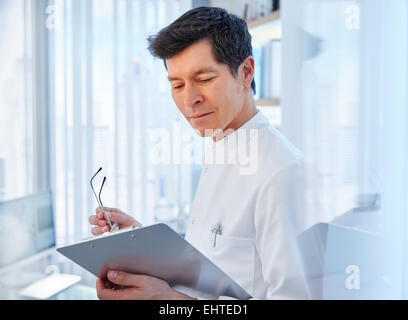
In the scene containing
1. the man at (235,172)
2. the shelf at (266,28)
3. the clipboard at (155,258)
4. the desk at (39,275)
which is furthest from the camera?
the desk at (39,275)

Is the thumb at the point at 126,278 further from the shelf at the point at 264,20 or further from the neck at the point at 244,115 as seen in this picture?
the shelf at the point at 264,20

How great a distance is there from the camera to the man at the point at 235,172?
2.44ft

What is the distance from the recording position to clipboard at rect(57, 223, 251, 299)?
2.10 ft

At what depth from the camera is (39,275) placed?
42.3 inches

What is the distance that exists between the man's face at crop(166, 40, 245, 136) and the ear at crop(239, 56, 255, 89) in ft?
0.05

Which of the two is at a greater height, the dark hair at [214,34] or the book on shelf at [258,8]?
the book on shelf at [258,8]

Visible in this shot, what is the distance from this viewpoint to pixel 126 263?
714 millimetres

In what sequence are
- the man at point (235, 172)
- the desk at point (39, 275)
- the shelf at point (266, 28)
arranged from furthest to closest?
the desk at point (39, 275), the shelf at point (266, 28), the man at point (235, 172)

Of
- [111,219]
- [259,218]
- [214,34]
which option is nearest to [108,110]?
[111,219]

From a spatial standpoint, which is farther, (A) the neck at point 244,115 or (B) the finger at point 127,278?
(A) the neck at point 244,115

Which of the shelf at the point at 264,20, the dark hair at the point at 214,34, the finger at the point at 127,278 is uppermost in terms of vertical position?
the shelf at the point at 264,20

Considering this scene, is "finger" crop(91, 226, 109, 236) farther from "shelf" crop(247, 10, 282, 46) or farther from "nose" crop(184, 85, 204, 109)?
"shelf" crop(247, 10, 282, 46)

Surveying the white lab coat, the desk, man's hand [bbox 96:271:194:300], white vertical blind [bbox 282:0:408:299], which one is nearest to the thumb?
man's hand [bbox 96:271:194:300]

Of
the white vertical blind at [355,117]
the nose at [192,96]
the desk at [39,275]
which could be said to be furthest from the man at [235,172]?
the desk at [39,275]
